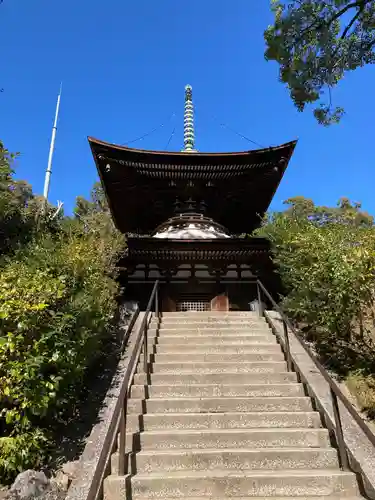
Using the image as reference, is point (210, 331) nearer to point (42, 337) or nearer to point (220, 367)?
point (220, 367)

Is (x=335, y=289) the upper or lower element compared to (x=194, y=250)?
lower

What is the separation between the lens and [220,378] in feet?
15.9

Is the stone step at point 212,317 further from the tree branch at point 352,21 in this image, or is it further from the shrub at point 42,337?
the tree branch at point 352,21

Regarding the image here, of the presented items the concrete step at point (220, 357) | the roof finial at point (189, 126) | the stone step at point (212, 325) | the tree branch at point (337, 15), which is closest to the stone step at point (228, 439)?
the concrete step at point (220, 357)

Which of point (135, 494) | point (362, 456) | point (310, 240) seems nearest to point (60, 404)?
point (135, 494)

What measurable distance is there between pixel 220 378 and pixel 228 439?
3.69ft

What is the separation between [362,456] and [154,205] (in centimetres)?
920

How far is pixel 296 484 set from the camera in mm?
3201

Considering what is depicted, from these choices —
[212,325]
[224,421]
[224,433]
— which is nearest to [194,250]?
[212,325]

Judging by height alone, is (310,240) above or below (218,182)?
below

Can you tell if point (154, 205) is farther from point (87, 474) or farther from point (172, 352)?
point (87, 474)

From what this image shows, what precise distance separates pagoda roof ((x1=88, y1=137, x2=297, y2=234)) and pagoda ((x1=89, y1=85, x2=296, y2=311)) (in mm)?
29

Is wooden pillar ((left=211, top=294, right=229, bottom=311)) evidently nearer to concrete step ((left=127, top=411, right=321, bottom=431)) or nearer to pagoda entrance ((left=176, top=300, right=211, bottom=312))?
pagoda entrance ((left=176, top=300, right=211, bottom=312))

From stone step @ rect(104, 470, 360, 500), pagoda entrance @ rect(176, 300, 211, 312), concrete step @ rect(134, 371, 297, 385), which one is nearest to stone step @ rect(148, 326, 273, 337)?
concrete step @ rect(134, 371, 297, 385)
